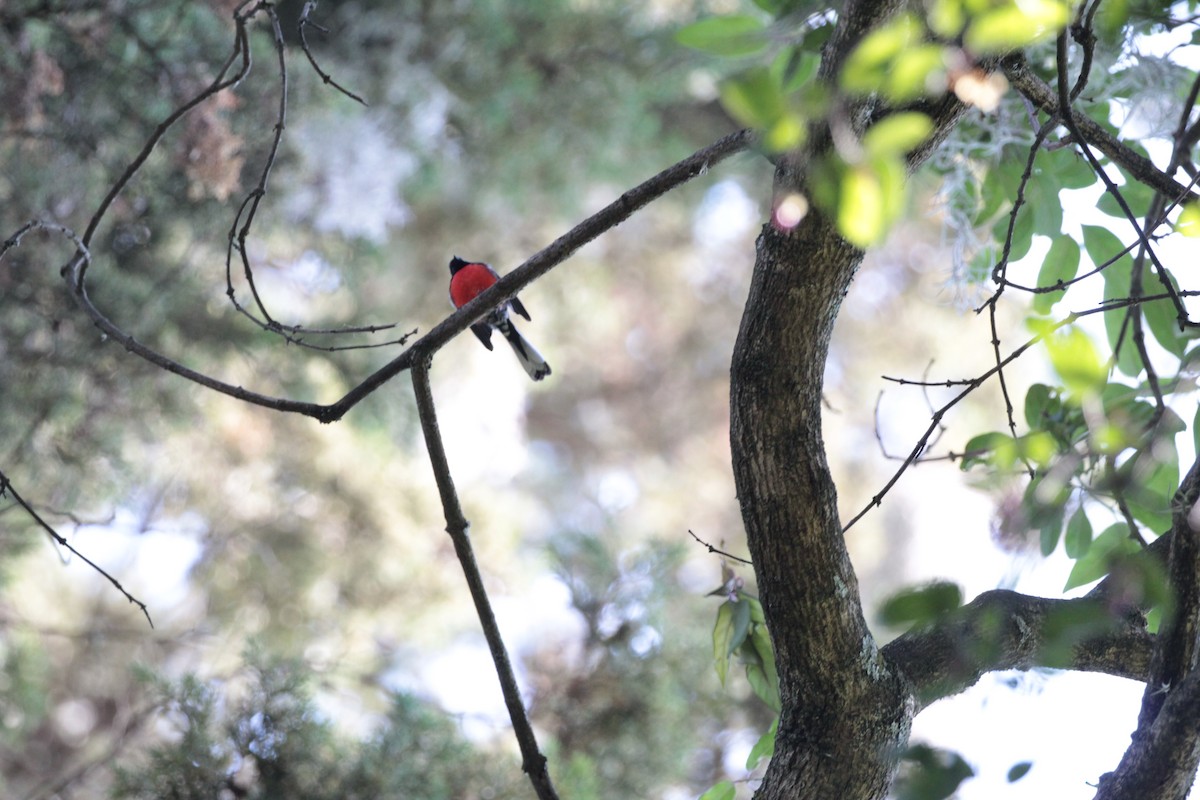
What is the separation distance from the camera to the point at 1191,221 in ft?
4.07

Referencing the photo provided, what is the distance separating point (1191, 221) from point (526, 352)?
2.33 meters

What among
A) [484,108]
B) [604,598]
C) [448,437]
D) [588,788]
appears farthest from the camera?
[448,437]

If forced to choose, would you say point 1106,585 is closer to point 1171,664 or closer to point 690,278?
point 1171,664

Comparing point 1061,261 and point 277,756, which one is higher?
point 1061,261

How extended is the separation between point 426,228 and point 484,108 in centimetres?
138

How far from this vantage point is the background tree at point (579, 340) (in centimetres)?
118

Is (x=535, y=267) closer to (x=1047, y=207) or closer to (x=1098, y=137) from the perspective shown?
(x=1098, y=137)

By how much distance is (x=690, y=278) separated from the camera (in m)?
7.23

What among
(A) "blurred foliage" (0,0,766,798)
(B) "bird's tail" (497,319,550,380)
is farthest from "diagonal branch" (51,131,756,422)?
(B) "bird's tail" (497,319,550,380)

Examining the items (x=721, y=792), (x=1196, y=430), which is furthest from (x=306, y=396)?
(x=1196, y=430)

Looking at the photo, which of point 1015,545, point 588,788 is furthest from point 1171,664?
point 588,788

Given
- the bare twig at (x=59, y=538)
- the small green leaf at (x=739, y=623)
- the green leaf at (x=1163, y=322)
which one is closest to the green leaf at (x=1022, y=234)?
the green leaf at (x=1163, y=322)

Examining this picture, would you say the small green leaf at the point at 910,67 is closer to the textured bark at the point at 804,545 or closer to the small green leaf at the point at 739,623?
the textured bark at the point at 804,545

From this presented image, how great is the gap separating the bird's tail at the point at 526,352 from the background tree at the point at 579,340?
1.91ft
